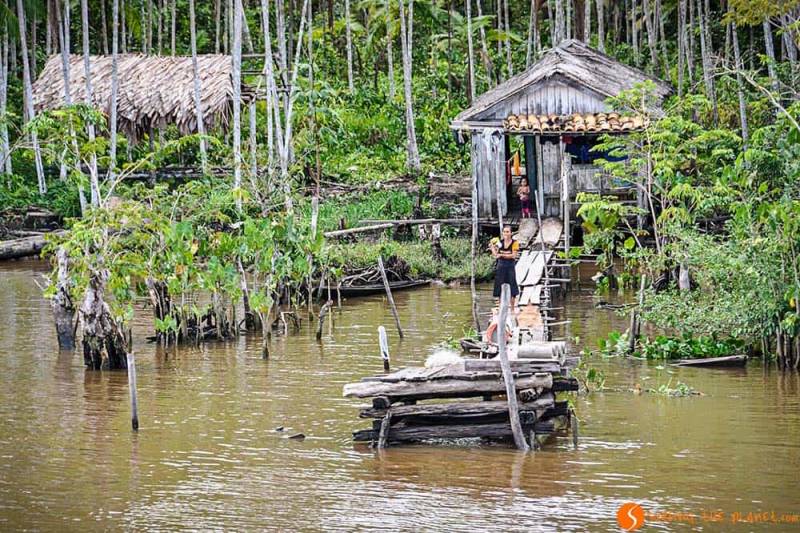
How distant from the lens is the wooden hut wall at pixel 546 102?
20734 mm

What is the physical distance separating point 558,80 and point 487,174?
216cm

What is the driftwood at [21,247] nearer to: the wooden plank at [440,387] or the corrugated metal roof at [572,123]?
the corrugated metal roof at [572,123]

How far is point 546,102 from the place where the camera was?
20891 millimetres

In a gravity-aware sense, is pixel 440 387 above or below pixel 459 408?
above

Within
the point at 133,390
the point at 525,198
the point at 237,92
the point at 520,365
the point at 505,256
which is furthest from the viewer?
the point at 525,198

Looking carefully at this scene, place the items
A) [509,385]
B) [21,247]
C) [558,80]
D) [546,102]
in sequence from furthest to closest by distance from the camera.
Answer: [21,247], [546,102], [558,80], [509,385]

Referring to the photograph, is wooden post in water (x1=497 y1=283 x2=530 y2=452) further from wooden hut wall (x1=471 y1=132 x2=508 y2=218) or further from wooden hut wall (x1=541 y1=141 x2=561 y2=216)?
wooden hut wall (x1=541 y1=141 x2=561 y2=216)

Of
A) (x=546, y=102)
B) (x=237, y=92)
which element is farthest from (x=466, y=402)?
(x=546, y=102)

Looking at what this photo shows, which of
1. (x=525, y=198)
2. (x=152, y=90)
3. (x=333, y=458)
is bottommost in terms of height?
(x=333, y=458)

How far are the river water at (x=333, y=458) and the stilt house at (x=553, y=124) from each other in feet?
22.3

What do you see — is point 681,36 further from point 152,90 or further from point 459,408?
point 459,408

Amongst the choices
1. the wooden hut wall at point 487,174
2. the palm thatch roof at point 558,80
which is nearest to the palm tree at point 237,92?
the palm thatch roof at point 558,80

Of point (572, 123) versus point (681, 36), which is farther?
point (681, 36)

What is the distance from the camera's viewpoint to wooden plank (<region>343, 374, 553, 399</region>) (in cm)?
1023
